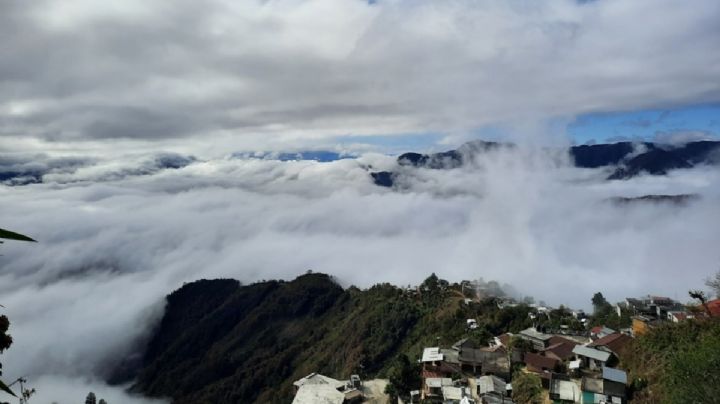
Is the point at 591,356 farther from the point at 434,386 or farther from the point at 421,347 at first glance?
the point at 421,347

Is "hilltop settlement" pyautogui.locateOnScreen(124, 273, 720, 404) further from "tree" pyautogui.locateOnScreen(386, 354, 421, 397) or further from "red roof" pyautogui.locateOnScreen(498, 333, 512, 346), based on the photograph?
"red roof" pyautogui.locateOnScreen(498, 333, 512, 346)

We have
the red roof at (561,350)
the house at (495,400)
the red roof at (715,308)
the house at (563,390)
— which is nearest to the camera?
the house at (563,390)

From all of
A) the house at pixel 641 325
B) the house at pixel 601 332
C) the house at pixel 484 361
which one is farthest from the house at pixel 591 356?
the house at pixel 601 332

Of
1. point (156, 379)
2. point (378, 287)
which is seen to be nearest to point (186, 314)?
point (156, 379)

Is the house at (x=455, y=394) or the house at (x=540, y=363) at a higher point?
the house at (x=540, y=363)

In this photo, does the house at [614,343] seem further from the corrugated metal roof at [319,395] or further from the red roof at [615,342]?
the corrugated metal roof at [319,395]

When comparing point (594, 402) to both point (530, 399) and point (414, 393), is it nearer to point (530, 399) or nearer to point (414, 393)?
point (530, 399)

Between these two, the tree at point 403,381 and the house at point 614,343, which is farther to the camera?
the tree at point 403,381
